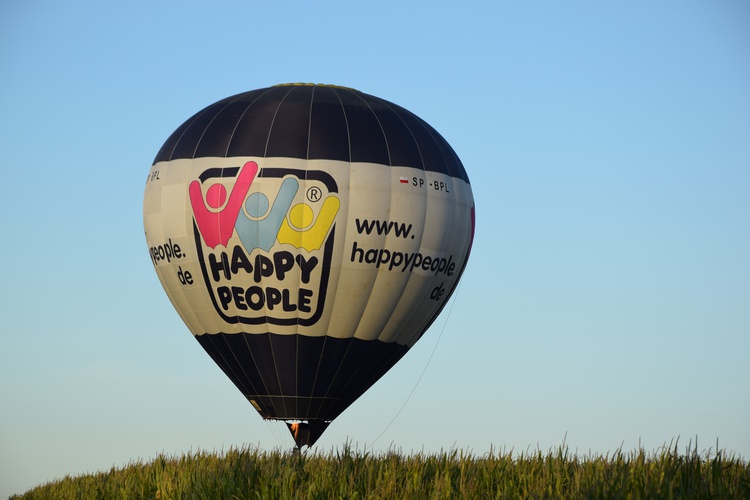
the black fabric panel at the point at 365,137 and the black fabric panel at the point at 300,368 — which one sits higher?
the black fabric panel at the point at 365,137

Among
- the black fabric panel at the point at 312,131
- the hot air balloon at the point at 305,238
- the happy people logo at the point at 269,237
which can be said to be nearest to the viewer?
the happy people logo at the point at 269,237

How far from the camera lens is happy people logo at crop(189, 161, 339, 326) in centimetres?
3372

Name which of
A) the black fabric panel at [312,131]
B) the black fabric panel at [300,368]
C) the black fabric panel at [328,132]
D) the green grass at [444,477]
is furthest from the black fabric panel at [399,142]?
the green grass at [444,477]

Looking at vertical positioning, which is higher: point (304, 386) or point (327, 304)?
point (327, 304)

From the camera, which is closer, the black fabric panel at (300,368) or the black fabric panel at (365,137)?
the black fabric panel at (365,137)

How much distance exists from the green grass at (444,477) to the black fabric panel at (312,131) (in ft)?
34.7

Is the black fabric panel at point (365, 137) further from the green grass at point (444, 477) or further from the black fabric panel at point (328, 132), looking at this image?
the green grass at point (444, 477)

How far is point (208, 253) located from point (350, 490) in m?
13.9

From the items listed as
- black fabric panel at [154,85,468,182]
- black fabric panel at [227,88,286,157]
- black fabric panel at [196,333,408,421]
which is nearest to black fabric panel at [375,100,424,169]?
black fabric panel at [154,85,468,182]

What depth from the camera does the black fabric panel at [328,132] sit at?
3409 centimetres

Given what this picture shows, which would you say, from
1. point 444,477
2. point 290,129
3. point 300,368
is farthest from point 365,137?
point 444,477

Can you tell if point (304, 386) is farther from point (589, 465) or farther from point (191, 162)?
point (589, 465)

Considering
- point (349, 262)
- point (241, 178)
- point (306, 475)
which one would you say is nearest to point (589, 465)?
point (306, 475)

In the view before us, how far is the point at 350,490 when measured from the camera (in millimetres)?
21859
